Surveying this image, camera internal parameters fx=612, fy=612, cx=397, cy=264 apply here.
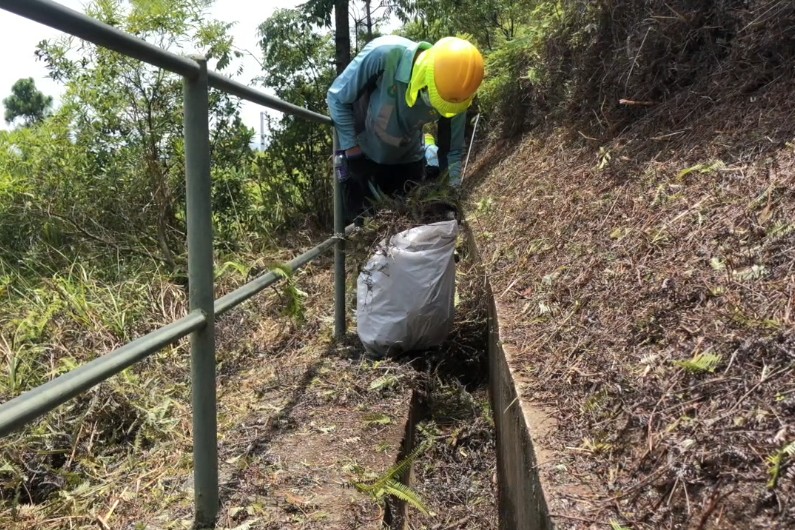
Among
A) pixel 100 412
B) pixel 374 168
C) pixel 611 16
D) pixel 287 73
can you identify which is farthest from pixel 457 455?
pixel 287 73

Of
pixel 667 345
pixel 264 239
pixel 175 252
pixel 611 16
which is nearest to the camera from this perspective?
pixel 667 345

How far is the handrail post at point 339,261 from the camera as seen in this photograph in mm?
3598

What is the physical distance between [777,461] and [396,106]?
3194 mm

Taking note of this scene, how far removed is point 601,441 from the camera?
169 cm

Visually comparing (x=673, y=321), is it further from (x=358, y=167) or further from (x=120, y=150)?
(x=120, y=150)

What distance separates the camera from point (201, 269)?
5.66 ft

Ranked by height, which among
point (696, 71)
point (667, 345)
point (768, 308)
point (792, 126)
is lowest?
point (667, 345)

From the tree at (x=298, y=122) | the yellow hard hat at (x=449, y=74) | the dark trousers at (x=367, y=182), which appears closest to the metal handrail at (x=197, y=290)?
the yellow hard hat at (x=449, y=74)

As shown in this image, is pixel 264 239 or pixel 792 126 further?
pixel 264 239

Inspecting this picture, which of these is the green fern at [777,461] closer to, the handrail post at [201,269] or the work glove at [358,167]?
the handrail post at [201,269]

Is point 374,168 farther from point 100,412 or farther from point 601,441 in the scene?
point 601,441

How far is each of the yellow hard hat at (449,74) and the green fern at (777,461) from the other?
2.65 m

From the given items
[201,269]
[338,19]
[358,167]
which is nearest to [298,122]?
[338,19]

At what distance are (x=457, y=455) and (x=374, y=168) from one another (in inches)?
80.3
